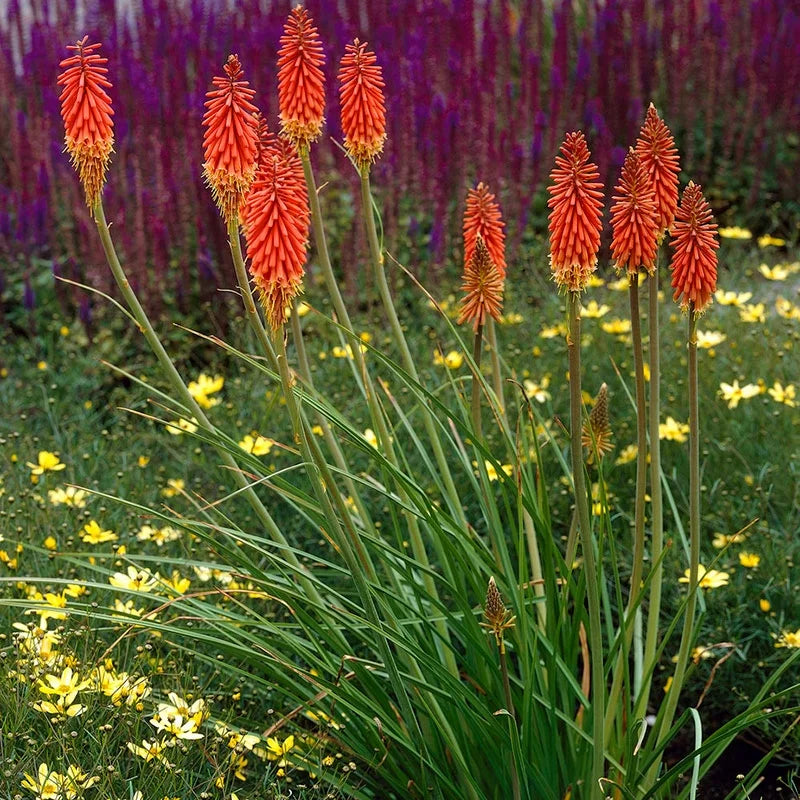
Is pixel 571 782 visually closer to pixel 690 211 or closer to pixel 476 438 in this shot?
pixel 476 438

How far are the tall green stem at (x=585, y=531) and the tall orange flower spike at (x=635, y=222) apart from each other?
15 cm

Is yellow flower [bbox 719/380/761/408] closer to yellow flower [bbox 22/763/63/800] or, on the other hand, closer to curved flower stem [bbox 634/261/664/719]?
curved flower stem [bbox 634/261/664/719]

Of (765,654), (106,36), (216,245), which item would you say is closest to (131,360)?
(216,245)

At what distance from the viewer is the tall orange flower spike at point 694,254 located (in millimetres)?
1828

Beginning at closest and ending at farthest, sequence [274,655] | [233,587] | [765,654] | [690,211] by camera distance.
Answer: [690,211] < [274,655] < [233,587] < [765,654]

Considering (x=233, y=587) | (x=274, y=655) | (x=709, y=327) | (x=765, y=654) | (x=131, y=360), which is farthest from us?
(x=131, y=360)

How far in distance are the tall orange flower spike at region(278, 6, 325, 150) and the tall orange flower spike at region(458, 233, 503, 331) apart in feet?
1.42

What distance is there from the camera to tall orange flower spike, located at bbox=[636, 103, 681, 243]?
5.76 ft

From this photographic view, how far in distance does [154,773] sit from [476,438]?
0.85 meters

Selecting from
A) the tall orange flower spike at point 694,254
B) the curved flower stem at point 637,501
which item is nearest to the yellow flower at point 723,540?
Answer: the curved flower stem at point 637,501

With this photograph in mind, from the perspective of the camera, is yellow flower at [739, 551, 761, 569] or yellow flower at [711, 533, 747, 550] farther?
yellow flower at [711, 533, 747, 550]

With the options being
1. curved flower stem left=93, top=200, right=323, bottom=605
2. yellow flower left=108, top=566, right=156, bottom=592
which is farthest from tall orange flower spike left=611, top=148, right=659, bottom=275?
yellow flower left=108, top=566, right=156, bottom=592

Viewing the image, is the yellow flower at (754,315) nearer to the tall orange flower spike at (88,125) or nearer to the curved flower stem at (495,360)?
the curved flower stem at (495,360)

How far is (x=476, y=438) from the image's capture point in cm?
208
